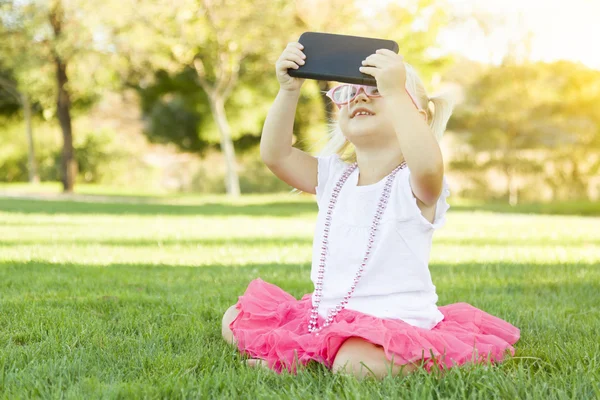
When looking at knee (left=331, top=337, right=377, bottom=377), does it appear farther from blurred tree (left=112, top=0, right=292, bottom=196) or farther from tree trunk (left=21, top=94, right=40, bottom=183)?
tree trunk (left=21, top=94, right=40, bottom=183)

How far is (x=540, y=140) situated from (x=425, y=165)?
19.8 meters

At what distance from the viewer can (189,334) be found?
2850 mm

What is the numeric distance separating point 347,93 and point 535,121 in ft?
63.9

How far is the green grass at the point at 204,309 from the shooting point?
Answer: 207cm

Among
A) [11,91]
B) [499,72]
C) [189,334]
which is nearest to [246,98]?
[499,72]

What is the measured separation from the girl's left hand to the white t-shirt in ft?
1.19

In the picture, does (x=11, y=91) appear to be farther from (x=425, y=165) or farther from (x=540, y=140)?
(x=425, y=165)

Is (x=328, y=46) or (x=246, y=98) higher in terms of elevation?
(x=246, y=98)

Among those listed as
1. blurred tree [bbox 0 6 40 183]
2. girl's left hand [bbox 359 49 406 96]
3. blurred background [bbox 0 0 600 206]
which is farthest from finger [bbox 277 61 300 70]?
blurred tree [bbox 0 6 40 183]

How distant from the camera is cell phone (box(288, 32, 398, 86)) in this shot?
2.40 m

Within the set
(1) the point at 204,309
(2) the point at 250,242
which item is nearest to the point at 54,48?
(2) the point at 250,242

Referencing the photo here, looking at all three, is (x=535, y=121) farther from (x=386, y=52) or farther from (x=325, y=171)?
(x=386, y=52)

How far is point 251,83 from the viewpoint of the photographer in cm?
2269

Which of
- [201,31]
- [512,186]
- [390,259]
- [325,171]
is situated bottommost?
[512,186]
